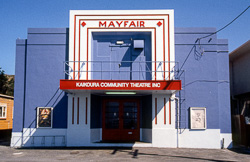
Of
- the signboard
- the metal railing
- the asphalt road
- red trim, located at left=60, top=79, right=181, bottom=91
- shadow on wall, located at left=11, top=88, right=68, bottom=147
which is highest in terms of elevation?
the signboard

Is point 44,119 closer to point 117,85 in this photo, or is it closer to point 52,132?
point 52,132

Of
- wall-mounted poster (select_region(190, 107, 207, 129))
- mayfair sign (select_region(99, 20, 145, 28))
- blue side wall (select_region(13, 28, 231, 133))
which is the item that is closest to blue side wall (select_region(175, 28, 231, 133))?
blue side wall (select_region(13, 28, 231, 133))

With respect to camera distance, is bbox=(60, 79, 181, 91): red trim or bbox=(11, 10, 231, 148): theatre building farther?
bbox=(11, 10, 231, 148): theatre building

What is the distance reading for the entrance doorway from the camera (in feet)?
48.7

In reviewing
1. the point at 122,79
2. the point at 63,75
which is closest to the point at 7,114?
the point at 63,75

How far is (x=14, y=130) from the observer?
14148mm

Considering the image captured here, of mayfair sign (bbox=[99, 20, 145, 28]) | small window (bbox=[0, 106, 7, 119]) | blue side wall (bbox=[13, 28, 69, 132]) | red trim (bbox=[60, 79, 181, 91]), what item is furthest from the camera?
small window (bbox=[0, 106, 7, 119])

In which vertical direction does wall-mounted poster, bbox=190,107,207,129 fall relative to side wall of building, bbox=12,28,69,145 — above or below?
below

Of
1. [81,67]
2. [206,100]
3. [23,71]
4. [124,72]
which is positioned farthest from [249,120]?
[23,71]

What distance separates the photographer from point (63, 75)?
1440cm

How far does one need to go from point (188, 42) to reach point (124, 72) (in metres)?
4.17

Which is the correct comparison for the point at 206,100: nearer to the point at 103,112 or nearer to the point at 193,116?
the point at 193,116

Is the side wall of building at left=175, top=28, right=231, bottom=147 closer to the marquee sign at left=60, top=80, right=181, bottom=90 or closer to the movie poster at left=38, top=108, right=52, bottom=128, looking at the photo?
the marquee sign at left=60, top=80, right=181, bottom=90

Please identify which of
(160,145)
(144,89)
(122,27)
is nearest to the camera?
(144,89)
